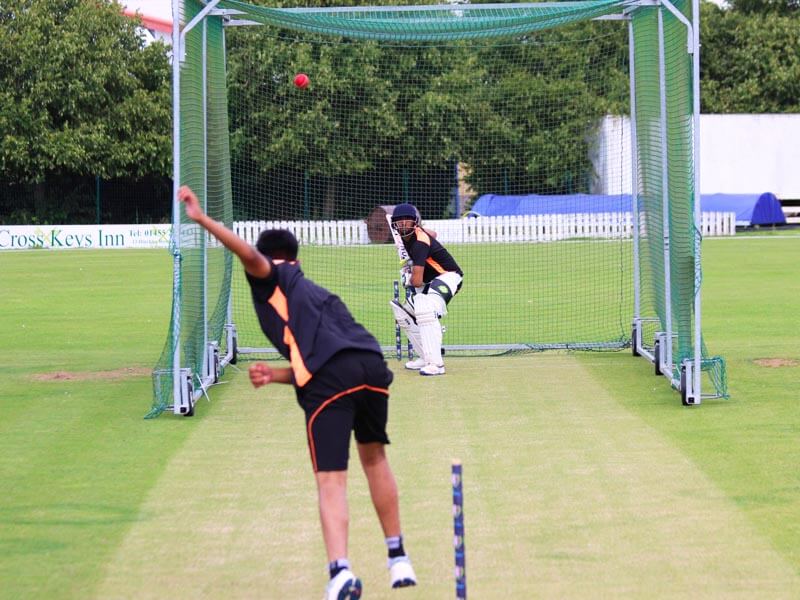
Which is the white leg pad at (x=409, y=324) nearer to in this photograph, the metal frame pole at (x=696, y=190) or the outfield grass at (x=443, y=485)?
the outfield grass at (x=443, y=485)

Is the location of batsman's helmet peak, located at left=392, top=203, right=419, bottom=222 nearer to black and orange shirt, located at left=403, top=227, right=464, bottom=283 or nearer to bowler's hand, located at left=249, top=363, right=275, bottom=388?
black and orange shirt, located at left=403, top=227, right=464, bottom=283

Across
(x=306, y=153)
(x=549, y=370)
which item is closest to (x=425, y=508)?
(x=549, y=370)

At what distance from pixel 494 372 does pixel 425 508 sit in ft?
19.1

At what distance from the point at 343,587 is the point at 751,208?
4178 centimetres

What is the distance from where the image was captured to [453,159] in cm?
2348

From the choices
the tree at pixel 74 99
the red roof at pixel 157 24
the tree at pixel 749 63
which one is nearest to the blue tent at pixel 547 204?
the tree at pixel 74 99

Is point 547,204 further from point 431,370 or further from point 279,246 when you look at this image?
point 279,246

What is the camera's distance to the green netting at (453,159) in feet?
39.0

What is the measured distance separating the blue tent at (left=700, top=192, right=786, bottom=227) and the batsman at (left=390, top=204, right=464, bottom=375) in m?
33.3

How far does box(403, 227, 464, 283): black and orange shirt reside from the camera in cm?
1249

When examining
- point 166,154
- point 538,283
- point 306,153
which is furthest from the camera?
point 166,154

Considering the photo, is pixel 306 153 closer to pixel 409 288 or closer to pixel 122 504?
pixel 409 288

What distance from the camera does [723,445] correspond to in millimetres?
9094

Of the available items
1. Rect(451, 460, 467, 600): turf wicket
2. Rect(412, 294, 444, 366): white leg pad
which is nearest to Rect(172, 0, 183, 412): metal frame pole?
Rect(412, 294, 444, 366): white leg pad
